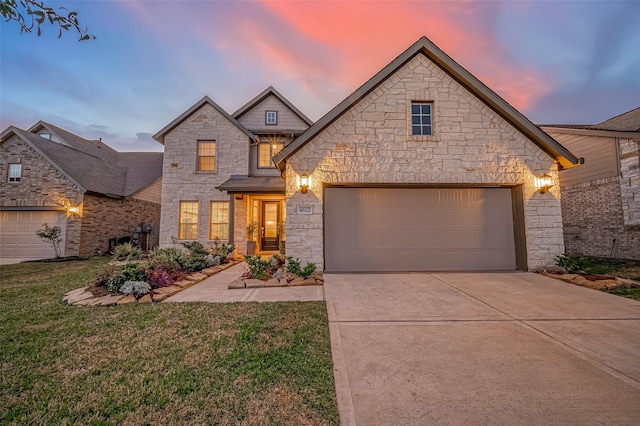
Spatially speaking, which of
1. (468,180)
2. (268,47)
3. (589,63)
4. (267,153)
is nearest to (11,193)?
(267,153)

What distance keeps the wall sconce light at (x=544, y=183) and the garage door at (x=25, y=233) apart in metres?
18.6

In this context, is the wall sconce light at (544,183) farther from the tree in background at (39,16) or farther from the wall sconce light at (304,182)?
the tree in background at (39,16)

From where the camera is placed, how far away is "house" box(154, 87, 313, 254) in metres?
11.7

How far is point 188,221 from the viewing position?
1183 cm

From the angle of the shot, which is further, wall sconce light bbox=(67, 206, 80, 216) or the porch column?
wall sconce light bbox=(67, 206, 80, 216)

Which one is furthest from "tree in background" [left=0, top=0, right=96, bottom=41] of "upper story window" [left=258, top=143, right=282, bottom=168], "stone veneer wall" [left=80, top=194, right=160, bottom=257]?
"stone veneer wall" [left=80, top=194, right=160, bottom=257]

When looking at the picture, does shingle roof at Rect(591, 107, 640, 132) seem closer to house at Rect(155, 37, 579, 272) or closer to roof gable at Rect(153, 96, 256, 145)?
house at Rect(155, 37, 579, 272)

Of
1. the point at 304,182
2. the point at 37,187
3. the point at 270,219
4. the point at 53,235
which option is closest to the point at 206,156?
the point at 270,219

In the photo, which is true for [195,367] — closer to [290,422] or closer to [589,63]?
[290,422]

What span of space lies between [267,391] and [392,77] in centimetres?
786

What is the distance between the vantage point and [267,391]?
2.11 meters

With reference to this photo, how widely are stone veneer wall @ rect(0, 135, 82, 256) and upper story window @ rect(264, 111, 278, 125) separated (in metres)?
9.44

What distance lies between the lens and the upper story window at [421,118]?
288 inches

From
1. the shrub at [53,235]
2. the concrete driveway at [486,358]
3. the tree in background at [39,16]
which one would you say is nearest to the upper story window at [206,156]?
the shrub at [53,235]
